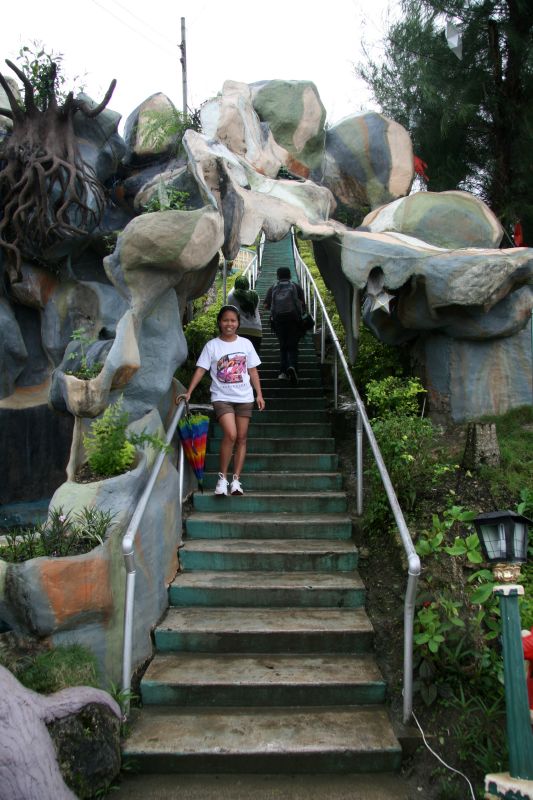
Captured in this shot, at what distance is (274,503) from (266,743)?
90.7 inches

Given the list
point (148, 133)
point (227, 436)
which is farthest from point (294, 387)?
point (148, 133)

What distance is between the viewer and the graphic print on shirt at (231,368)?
5.51 meters

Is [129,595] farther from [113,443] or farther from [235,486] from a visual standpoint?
[235,486]

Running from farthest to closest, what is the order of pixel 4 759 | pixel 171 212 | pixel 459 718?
1. pixel 171 212
2. pixel 459 718
3. pixel 4 759

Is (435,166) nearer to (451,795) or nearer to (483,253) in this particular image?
(483,253)

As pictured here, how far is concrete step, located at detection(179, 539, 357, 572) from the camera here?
4930mm

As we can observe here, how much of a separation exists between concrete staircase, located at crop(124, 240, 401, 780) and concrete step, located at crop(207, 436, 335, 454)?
0.55 meters

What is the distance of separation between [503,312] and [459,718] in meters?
3.75

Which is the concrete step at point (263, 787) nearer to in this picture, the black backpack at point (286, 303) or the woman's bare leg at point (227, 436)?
the woman's bare leg at point (227, 436)

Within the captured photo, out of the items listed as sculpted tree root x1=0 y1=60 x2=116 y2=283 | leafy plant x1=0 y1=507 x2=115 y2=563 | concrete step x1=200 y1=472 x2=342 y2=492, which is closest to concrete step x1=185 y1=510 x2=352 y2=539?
concrete step x1=200 y1=472 x2=342 y2=492

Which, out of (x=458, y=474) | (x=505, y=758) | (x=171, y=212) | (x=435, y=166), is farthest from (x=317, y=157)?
(x=505, y=758)

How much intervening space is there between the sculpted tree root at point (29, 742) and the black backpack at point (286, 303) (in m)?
5.50

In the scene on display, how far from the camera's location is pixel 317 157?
8.15 m

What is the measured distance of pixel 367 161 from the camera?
8.22 m
